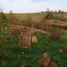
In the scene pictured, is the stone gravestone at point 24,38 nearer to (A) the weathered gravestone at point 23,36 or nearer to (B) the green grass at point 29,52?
(A) the weathered gravestone at point 23,36

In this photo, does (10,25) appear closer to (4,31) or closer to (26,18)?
(4,31)

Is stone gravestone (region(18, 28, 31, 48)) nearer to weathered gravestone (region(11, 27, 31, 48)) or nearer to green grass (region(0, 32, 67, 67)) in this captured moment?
weathered gravestone (region(11, 27, 31, 48))

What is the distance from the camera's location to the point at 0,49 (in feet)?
24.8

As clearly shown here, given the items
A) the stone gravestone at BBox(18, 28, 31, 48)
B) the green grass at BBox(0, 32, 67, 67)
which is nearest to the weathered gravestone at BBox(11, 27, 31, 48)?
the stone gravestone at BBox(18, 28, 31, 48)

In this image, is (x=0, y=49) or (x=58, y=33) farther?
(x=58, y=33)

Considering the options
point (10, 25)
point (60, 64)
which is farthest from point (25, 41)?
point (60, 64)

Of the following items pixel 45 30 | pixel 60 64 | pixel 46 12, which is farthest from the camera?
pixel 46 12

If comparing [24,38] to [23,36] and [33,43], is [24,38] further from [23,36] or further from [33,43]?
[33,43]

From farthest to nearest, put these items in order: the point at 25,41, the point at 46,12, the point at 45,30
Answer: the point at 46,12 < the point at 45,30 < the point at 25,41

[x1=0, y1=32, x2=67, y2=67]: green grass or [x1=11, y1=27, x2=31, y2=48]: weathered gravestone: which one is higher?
[x1=11, y1=27, x2=31, y2=48]: weathered gravestone

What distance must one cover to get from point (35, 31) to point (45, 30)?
0.30m

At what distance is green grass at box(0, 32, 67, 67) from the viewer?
7.47 m

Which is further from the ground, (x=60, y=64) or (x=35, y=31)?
(x=35, y=31)

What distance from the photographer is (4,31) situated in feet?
25.6
